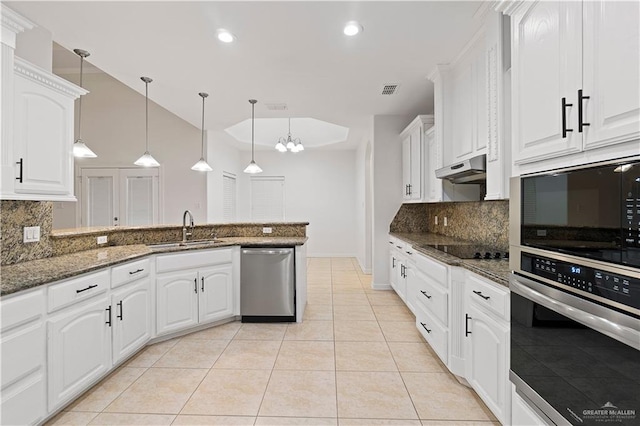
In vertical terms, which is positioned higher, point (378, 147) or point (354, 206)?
point (378, 147)

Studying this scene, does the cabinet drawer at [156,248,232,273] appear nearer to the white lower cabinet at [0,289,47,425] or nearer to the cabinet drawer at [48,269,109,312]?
the cabinet drawer at [48,269,109,312]

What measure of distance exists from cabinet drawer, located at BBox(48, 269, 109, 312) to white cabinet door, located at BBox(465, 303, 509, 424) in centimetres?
250

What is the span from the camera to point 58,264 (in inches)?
85.6

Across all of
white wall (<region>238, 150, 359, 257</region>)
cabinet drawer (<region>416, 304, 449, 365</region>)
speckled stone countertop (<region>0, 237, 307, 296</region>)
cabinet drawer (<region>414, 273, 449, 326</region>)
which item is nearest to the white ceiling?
speckled stone countertop (<region>0, 237, 307, 296</region>)

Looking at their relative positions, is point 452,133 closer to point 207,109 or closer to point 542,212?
point 542,212

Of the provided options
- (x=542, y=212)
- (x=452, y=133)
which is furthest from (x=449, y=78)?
(x=542, y=212)

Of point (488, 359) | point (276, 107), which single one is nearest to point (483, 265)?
point (488, 359)

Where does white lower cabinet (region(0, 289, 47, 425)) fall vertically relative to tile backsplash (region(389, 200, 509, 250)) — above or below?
below

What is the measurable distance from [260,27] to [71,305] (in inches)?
93.0

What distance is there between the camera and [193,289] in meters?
3.19

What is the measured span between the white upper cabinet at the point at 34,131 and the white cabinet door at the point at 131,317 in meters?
0.85

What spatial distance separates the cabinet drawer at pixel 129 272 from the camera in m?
2.38

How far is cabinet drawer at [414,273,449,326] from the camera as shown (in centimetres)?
238

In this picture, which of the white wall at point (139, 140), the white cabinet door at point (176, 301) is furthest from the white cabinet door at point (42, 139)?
the white wall at point (139, 140)
